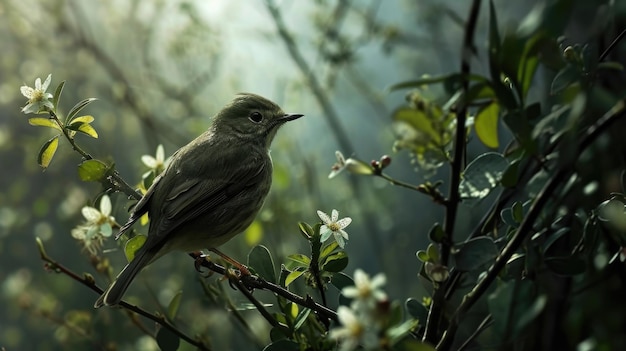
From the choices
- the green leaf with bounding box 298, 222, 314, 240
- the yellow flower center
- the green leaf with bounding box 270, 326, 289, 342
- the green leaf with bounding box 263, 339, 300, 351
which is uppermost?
the yellow flower center

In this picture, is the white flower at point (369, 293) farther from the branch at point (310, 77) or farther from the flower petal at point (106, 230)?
the branch at point (310, 77)

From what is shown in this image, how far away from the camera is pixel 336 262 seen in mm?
957

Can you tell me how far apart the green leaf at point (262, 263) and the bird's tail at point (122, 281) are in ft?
0.88

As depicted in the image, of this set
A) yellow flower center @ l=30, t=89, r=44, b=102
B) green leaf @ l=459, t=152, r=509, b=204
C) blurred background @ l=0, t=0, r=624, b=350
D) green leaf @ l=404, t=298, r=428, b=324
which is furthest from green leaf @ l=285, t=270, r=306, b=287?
blurred background @ l=0, t=0, r=624, b=350

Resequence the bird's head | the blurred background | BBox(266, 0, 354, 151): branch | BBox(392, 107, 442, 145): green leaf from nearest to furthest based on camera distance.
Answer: BBox(392, 107, 442, 145): green leaf → the bird's head → BBox(266, 0, 354, 151): branch → the blurred background

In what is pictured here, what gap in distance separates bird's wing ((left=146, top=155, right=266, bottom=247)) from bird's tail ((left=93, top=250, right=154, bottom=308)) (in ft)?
0.13

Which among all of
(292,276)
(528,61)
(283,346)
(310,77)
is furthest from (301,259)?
(310,77)

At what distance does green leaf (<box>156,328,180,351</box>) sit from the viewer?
106 cm

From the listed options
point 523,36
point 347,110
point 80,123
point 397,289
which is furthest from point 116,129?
point 523,36

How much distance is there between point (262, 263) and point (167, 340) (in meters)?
0.21

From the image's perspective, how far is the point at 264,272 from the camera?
1.02 meters

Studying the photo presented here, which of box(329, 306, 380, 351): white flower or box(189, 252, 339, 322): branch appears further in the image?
box(189, 252, 339, 322): branch

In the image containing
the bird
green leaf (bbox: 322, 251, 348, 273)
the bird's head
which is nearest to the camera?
green leaf (bbox: 322, 251, 348, 273)

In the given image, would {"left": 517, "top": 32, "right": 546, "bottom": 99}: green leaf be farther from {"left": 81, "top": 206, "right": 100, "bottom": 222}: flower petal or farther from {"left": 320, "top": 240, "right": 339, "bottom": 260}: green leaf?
{"left": 81, "top": 206, "right": 100, "bottom": 222}: flower petal
